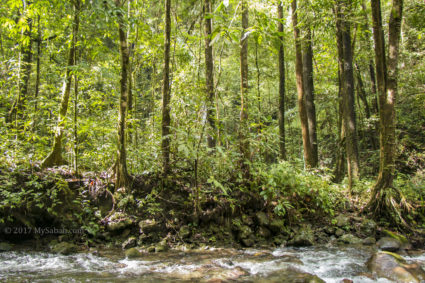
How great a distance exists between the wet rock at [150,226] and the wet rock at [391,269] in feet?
13.6

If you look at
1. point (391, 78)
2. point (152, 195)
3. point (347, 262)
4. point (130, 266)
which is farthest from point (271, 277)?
point (391, 78)

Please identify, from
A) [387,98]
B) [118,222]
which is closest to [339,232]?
[387,98]

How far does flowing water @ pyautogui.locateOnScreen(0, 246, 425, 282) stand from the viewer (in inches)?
165

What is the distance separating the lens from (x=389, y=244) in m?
5.78

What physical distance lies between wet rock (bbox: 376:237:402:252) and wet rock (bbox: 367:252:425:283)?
1.23 metres

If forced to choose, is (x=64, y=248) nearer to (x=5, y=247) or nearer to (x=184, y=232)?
(x=5, y=247)

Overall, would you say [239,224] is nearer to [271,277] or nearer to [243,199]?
[243,199]

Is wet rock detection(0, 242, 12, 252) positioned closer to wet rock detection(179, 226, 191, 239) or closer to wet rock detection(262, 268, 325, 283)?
wet rock detection(179, 226, 191, 239)

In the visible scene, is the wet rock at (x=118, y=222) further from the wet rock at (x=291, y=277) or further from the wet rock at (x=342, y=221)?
the wet rock at (x=342, y=221)

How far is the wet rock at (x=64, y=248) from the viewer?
526 cm

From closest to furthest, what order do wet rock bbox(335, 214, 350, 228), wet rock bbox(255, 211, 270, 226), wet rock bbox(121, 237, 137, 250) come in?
wet rock bbox(121, 237, 137, 250) → wet rock bbox(255, 211, 270, 226) → wet rock bbox(335, 214, 350, 228)

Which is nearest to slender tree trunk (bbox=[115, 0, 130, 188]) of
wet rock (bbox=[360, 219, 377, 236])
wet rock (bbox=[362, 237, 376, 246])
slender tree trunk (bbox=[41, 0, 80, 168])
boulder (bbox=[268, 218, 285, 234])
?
slender tree trunk (bbox=[41, 0, 80, 168])

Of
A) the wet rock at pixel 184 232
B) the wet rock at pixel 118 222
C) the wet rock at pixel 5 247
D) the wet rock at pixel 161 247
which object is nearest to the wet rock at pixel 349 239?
the wet rock at pixel 184 232

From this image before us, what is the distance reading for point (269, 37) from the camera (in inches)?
111
